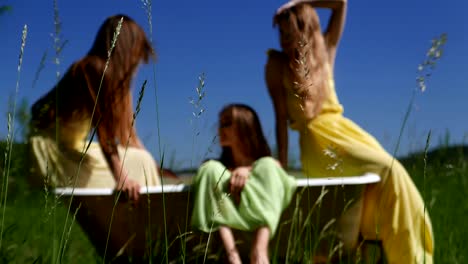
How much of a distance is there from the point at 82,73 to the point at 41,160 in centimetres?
39

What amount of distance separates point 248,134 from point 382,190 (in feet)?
1.92

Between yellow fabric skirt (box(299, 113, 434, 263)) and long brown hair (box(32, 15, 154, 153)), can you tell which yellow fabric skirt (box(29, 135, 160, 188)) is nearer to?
long brown hair (box(32, 15, 154, 153))

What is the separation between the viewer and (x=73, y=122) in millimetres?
2430

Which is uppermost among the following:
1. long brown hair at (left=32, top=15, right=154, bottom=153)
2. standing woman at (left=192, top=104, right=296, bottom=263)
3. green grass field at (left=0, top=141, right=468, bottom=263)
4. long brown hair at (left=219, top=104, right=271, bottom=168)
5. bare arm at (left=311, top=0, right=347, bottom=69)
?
bare arm at (left=311, top=0, right=347, bottom=69)

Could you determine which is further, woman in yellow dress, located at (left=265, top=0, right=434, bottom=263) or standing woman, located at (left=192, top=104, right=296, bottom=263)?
woman in yellow dress, located at (left=265, top=0, right=434, bottom=263)

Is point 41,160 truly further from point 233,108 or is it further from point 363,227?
point 363,227

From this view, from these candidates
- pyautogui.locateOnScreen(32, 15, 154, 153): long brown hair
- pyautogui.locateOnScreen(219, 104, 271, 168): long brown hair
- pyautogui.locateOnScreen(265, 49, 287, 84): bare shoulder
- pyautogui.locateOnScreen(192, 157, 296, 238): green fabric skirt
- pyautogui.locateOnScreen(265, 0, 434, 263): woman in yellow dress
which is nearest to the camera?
pyautogui.locateOnScreen(192, 157, 296, 238): green fabric skirt

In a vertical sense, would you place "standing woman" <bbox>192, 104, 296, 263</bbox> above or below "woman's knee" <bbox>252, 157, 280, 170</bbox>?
below

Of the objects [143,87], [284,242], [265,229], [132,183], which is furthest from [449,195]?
[143,87]

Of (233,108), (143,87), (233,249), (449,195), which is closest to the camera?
(143,87)

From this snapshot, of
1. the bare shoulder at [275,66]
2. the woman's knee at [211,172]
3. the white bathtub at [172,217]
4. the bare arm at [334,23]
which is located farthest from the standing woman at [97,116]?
the bare arm at [334,23]

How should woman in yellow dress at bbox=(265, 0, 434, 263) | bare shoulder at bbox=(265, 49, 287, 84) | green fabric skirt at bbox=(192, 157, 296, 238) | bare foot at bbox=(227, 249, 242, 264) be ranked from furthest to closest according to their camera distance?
1. bare shoulder at bbox=(265, 49, 287, 84)
2. woman in yellow dress at bbox=(265, 0, 434, 263)
3. green fabric skirt at bbox=(192, 157, 296, 238)
4. bare foot at bbox=(227, 249, 242, 264)

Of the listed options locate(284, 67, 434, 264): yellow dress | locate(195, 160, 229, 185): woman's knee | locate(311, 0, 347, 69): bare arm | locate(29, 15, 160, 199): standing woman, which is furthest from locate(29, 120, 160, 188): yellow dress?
locate(311, 0, 347, 69): bare arm

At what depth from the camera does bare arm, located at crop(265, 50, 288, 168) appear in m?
2.61
